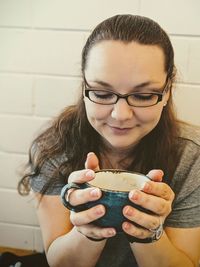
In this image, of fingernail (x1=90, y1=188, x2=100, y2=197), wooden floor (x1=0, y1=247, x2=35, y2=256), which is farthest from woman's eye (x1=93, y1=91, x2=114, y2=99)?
wooden floor (x1=0, y1=247, x2=35, y2=256)

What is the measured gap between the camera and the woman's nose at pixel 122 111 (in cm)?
71

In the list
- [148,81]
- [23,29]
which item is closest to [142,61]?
[148,81]

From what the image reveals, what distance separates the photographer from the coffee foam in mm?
625

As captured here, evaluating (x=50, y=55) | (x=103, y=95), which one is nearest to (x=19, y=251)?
(x=50, y=55)

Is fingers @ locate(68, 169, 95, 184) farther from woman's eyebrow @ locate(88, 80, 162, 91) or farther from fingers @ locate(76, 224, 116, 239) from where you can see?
woman's eyebrow @ locate(88, 80, 162, 91)

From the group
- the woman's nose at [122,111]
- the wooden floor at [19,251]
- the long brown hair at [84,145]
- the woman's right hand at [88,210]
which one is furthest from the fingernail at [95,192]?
the wooden floor at [19,251]

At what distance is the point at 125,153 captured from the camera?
0.91m

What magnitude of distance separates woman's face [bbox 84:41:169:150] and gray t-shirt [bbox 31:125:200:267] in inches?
7.2

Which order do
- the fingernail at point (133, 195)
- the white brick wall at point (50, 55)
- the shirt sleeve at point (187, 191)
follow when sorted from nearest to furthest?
the fingernail at point (133, 195) < the shirt sleeve at point (187, 191) < the white brick wall at point (50, 55)

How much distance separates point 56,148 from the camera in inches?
36.2

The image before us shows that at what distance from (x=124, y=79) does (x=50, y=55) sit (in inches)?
19.0

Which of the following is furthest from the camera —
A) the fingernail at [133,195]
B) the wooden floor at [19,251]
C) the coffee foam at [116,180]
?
the wooden floor at [19,251]

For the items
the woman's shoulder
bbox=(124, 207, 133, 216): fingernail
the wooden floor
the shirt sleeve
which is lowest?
the wooden floor

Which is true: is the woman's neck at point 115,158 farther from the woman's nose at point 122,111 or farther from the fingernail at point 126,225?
the fingernail at point 126,225
